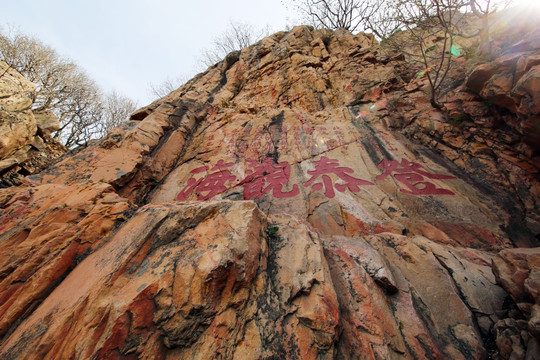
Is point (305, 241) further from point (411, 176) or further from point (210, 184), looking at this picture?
point (210, 184)

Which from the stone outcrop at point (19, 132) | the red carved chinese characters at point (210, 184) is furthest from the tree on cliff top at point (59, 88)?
the red carved chinese characters at point (210, 184)

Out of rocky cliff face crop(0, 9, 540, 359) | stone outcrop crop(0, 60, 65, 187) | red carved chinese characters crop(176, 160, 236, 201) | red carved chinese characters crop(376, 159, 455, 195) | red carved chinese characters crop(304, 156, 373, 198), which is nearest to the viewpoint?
rocky cliff face crop(0, 9, 540, 359)

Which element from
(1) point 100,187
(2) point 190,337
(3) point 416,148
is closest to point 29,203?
(1) point 100,187

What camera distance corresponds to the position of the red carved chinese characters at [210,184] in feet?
17.4

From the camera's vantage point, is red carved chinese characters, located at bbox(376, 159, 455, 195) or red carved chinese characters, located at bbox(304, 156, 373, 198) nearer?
red carved chinese characters, located at bbox(376, 159, 455, 195)

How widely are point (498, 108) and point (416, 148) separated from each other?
58.7 inches

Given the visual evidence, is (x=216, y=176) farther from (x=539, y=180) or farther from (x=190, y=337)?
(x=539, y=180)

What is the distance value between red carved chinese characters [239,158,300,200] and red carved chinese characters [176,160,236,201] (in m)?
0.55

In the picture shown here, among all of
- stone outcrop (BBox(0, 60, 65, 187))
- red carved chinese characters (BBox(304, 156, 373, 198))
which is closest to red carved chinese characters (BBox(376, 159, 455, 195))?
red carved chinese characters (BBox(304, 156, 373, 198))

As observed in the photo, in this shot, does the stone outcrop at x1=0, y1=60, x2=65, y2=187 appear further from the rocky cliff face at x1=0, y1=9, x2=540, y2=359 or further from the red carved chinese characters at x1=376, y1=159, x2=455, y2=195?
the red carved chinese characters at x1=376, y1=159, x2=455, y2=195

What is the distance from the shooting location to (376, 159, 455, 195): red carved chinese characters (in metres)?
4.05

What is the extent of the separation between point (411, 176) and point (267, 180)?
318 cm

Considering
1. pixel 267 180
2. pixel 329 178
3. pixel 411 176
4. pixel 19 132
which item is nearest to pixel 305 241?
pixel 329 178

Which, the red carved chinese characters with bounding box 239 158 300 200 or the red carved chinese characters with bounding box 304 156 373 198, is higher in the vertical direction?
the red carved chinese characters with bounding box 239 158 300 200
